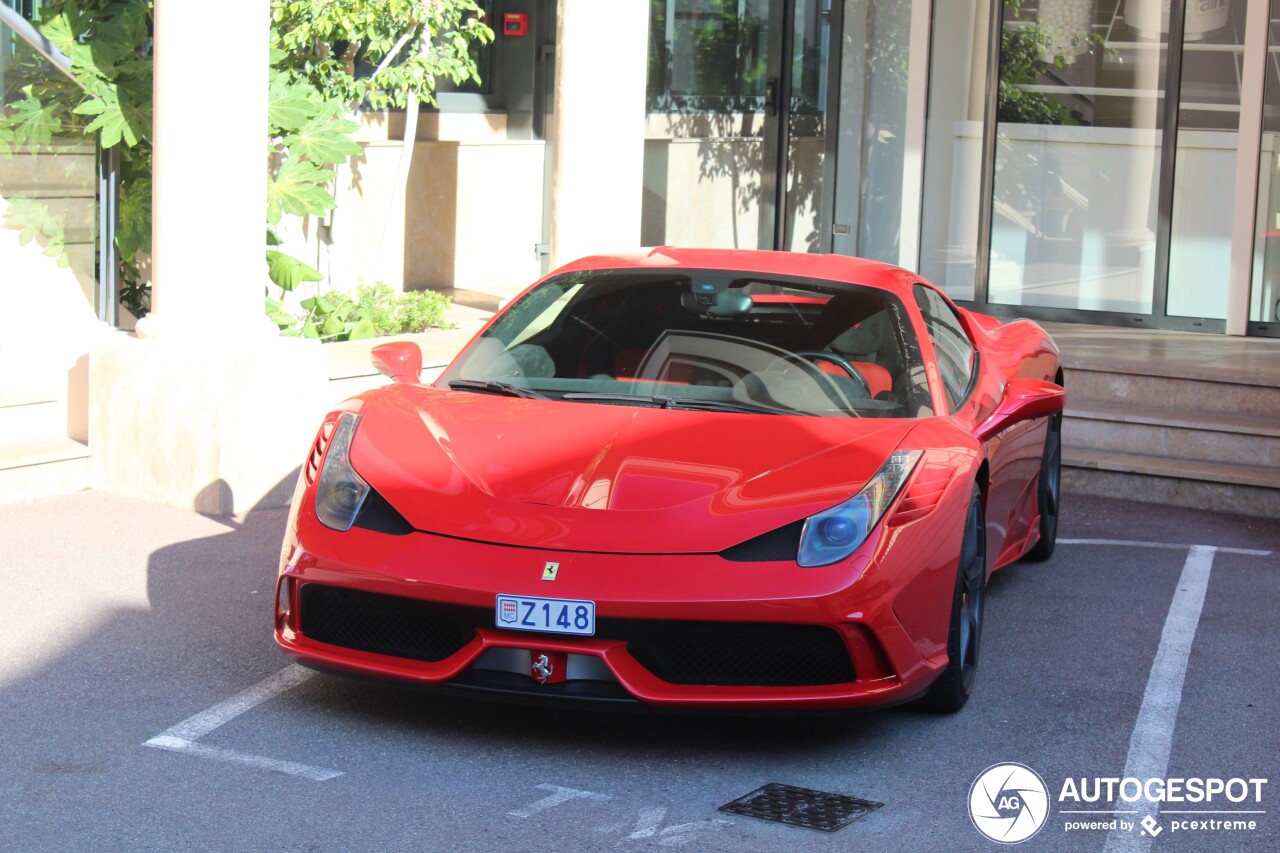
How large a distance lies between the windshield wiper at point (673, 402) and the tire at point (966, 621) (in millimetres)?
660

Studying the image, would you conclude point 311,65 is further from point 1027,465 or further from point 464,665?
point 464,665

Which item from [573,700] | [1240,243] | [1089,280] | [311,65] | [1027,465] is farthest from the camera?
[1089,280]

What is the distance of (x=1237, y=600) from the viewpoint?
6.67 m

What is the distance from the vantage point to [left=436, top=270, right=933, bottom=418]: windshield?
518cm

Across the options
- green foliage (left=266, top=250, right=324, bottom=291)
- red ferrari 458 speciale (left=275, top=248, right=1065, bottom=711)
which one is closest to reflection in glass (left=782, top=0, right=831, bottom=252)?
green foliage (left=266, top=250, right=324, bottom=291)

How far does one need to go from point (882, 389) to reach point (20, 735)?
273cm

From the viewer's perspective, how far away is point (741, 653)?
4297 mm

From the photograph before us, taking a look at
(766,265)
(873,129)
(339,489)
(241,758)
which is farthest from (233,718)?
(873,129)

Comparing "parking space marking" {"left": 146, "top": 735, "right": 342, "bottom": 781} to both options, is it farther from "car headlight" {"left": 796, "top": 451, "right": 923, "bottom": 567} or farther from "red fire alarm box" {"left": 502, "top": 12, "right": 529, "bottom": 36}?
"red fire alarm box" {"left": 502, "top": 12, "right": 529, "bottom": 36}

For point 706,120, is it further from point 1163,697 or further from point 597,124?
point 1163,697

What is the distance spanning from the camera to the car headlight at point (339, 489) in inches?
181

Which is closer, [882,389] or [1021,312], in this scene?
[882,389]

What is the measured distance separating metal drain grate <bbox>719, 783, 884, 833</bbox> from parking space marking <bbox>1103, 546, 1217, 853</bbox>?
617 millimetres

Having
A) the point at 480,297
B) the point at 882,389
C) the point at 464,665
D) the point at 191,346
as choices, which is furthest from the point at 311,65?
the point at 464,665
